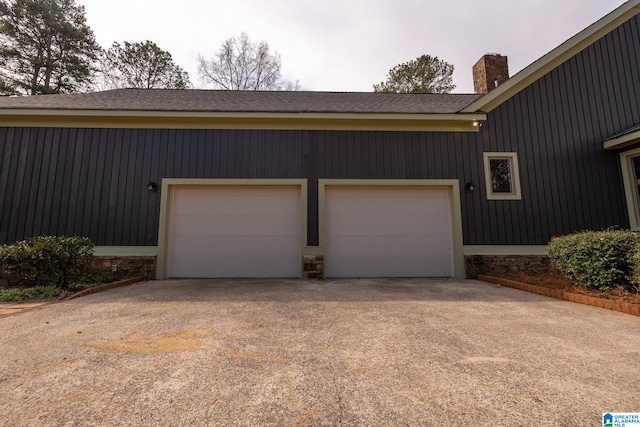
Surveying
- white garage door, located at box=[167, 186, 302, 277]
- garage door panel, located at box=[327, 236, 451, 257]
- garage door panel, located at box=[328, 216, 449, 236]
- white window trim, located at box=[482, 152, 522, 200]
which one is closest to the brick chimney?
white window trim, located at box=[482, 152, 522, 200]

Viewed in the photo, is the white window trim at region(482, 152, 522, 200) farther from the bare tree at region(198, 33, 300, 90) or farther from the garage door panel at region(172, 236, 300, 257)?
the bare tree at region(198, 33, 300, 90)

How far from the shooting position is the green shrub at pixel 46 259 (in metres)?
4.18

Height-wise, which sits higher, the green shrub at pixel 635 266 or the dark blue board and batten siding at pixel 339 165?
the dark blue board and batten siding at pixel 339 165

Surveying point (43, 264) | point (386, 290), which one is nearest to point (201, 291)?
point (43, 264)

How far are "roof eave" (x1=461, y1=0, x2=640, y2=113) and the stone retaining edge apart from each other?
12.7 feet

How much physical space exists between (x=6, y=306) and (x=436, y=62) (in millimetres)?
18371

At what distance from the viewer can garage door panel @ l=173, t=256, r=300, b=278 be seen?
566 cm

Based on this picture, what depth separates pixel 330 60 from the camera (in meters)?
9.77

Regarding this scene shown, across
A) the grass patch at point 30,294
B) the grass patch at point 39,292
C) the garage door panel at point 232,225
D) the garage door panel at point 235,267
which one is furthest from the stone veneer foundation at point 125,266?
the grass patch at point 30,294

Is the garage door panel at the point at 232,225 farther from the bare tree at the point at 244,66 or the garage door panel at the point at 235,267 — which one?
the bare tree at the point at 244,66

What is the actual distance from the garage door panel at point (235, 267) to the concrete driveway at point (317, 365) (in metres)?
2.33

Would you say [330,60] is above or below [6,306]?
above

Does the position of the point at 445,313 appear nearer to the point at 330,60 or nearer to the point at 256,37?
the point at 330,60

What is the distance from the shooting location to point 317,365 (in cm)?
177
